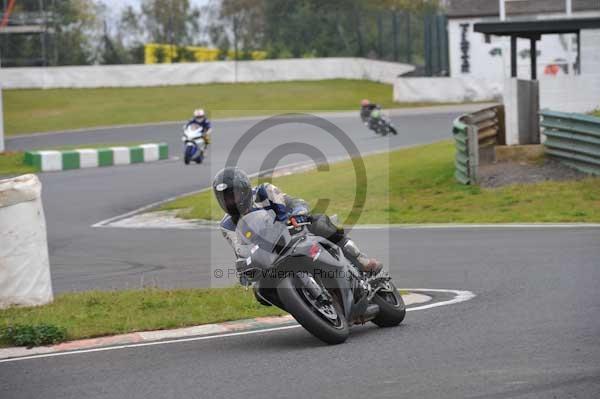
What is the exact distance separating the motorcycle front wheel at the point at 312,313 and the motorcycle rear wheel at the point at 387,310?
64 cm

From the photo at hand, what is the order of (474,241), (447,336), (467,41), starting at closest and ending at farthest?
1. (447,336)
2. (474,241)
3. (467,41)

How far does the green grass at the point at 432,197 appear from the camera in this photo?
55.9ft

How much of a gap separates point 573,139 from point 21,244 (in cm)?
1171

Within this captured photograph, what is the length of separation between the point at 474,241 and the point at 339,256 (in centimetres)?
634

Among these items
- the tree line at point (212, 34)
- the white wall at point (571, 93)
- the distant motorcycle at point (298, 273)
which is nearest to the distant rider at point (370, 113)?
the white wall at point (571, 93)

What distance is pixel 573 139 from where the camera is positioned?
18.9 metres

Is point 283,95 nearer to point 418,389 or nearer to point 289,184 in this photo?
point 289,184

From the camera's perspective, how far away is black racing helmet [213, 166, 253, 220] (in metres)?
7.59

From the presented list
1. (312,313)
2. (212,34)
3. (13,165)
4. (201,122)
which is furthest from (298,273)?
(212,34)

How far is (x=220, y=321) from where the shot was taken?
9141 mm

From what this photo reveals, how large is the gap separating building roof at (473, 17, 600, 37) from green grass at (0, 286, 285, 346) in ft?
40.8

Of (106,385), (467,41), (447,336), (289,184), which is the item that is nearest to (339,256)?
(447,336)

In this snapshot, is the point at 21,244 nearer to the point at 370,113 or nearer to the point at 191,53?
the point at 370,113

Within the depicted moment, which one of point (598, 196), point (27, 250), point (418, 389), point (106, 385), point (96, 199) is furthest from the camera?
point (96, 199)
